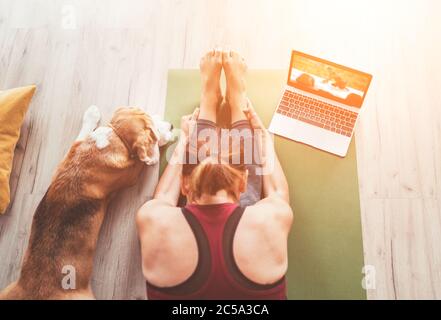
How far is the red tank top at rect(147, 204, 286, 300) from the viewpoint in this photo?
1.30 meters

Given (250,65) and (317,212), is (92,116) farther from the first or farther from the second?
(317,212)

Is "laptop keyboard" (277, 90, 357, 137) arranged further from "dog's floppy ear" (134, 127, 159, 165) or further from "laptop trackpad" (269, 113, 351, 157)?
"dog's floppy ear" (134, 127, 159, 165)

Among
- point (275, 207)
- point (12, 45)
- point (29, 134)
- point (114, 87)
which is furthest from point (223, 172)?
point (12, 45)

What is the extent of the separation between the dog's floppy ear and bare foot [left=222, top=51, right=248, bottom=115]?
0.33m

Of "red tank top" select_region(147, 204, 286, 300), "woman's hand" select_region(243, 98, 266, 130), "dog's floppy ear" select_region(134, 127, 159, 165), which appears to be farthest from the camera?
"woman's hand" select_region(243, 98, 266, 130)

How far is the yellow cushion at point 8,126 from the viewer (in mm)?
1501

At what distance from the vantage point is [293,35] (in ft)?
5.65

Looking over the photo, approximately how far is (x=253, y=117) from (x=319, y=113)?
264mm

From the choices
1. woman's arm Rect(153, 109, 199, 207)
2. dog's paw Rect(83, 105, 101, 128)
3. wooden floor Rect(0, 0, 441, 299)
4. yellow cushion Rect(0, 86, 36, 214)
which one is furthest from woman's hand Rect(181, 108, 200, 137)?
yellow cushion Rect(0, 86, 36, 214)

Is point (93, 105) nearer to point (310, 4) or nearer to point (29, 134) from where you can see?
point (29, 134)

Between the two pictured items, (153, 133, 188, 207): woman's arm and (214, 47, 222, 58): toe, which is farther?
(214, 47, 222, 58): toe

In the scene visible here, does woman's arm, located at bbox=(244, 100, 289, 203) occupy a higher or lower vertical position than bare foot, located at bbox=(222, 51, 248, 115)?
lower

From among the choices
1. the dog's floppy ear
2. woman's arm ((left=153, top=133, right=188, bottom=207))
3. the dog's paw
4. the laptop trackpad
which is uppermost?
the dog's paw

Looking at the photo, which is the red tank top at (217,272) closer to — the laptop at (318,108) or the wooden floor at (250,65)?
the wooden floor at (250,65)
